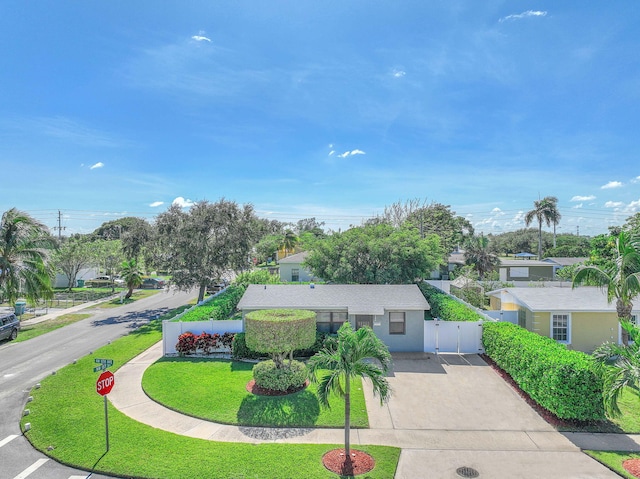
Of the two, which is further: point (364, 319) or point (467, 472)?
point (364, 319)

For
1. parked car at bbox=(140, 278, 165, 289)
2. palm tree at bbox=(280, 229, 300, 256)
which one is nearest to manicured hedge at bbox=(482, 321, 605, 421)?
parked car at bbox=(140, 278, 165, 289)

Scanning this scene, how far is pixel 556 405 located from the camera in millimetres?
11531

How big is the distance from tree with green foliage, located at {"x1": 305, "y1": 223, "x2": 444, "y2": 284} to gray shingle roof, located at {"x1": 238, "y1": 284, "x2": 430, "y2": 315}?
7.40 meters

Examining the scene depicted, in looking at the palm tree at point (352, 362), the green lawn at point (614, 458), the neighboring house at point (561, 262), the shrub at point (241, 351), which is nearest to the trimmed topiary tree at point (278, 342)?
the shrub at point (241, 351)

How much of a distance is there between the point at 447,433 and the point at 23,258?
27323mm

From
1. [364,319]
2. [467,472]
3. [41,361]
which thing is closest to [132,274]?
[41,361]

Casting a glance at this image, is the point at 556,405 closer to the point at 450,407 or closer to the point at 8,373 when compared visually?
the point at 450,407

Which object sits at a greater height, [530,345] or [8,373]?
[530,345]

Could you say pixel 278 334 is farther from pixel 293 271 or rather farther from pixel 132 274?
pixel 293 271

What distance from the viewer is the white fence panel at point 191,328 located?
737 inches

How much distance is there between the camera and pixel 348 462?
Answer: 925 cm

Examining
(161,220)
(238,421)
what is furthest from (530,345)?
(161,220)

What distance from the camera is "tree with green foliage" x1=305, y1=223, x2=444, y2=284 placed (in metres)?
28.9

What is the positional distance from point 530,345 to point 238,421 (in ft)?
33.5
